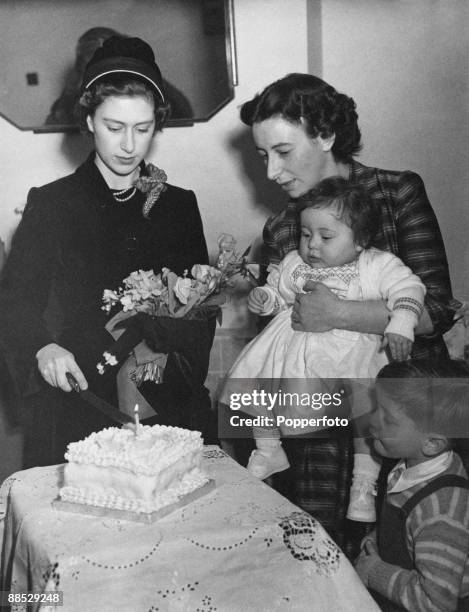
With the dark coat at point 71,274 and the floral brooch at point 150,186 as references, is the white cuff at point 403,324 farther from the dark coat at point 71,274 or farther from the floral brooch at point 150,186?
the floral brooch at point 150,186

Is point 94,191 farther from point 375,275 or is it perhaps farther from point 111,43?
point 375,275

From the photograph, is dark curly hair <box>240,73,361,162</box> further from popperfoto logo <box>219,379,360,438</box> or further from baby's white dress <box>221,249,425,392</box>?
popperfoto logo <box>219,379,360,438</box>

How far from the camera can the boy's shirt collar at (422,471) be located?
2.15 metres

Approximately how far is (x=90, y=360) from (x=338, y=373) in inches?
34.8

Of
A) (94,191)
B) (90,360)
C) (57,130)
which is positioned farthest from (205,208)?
(90,360)

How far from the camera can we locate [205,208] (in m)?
3.73

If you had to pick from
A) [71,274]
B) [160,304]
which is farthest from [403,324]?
[71,274]

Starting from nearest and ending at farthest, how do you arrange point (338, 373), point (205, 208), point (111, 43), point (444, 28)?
point (338, 373) < point (111, 43) < point (444, 28) < point (205, 208)

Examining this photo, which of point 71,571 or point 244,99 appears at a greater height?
point 244,99

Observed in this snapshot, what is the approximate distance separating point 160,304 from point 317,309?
53 cm

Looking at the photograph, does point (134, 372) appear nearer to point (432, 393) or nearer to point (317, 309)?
point (317, 309)

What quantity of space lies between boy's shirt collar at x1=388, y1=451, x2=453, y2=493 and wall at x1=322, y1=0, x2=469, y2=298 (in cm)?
158

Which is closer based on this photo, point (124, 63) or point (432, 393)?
point (432, 393)

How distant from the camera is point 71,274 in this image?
2.71 meters
